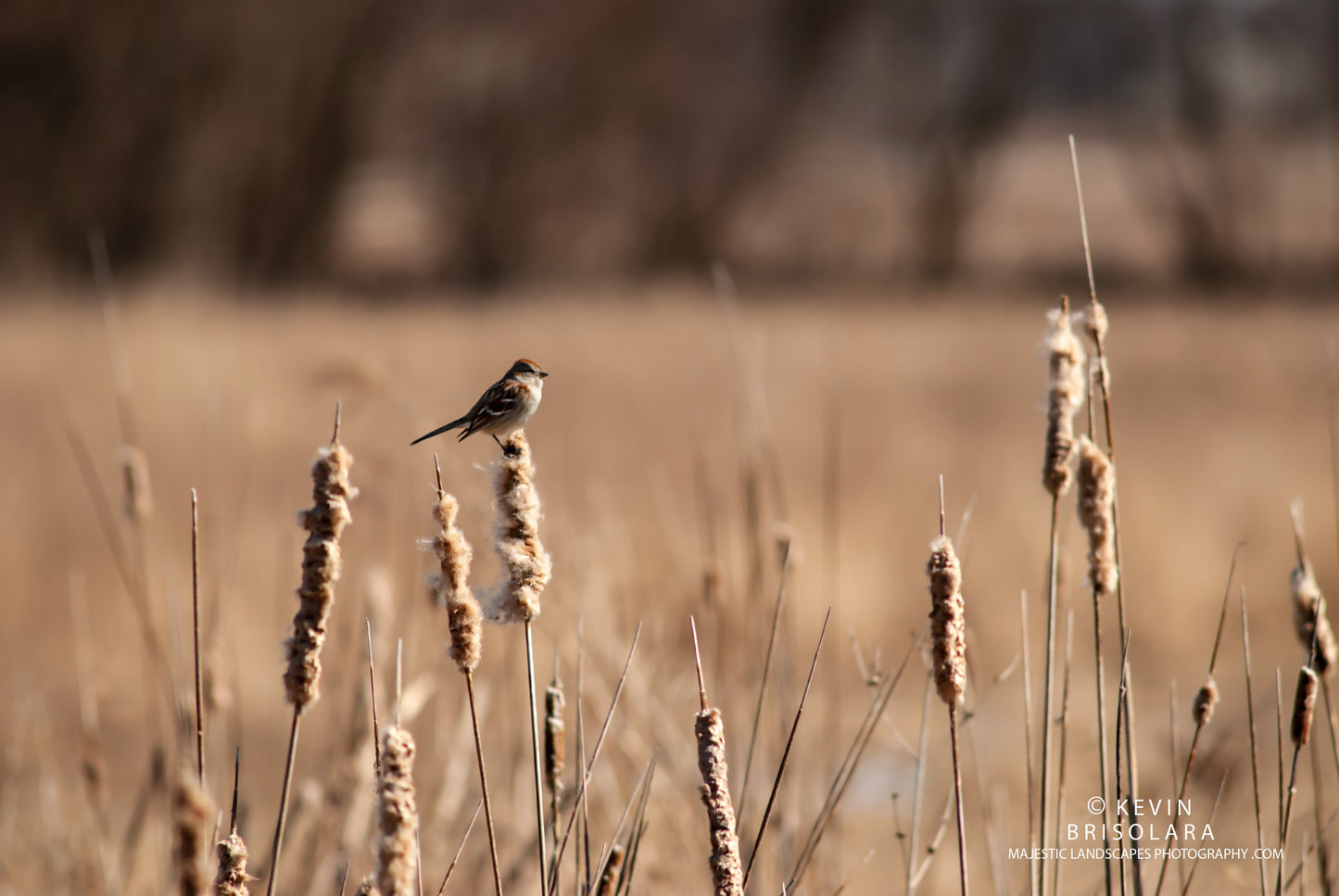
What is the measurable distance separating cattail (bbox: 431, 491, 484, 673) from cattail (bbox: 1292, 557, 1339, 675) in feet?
3.18

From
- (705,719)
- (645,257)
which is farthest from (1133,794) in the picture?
(645,257)

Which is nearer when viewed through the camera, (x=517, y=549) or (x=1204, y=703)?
(x=517, y=549)

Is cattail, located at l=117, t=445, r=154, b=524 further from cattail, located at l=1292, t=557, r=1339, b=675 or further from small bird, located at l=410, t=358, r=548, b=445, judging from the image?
cattail, located at l=1292, t=557, r=1339, b=675

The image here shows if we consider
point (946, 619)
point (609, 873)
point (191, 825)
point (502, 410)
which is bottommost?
point (609, 873)

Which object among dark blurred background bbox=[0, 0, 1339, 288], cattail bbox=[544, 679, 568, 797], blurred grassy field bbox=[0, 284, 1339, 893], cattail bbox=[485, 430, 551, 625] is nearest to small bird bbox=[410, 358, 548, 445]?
blurred grassy field bbox=[0, 284, 1339, 893]

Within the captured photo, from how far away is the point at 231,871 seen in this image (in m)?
0.95

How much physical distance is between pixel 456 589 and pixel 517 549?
0.21ft

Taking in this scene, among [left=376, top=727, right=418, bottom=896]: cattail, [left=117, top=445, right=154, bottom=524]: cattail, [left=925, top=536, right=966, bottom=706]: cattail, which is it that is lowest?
[left=376, top=727, right=418, bottom=896]: cattail

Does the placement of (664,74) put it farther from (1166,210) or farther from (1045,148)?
(1045,148)

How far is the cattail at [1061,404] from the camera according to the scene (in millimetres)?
1091

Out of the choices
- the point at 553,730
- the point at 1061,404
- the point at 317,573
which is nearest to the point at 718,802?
the point at 553,730

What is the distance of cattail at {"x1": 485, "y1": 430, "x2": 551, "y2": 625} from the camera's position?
926 millimetres

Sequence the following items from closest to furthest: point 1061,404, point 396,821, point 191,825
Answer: point 191,825, point 396,821, point 1061,404

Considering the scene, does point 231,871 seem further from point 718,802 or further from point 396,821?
point 718,802
